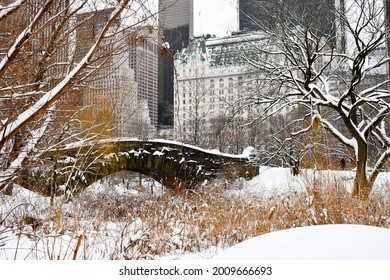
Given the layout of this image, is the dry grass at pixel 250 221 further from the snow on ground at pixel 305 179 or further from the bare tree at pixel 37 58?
the bare tree at pixel 37 58

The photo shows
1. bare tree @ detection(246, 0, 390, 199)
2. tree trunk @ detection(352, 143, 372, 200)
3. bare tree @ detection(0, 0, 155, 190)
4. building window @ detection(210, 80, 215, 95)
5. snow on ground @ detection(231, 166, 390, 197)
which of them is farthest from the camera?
building window @ detection(210, 80, 215, 95)

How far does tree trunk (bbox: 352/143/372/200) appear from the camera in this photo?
249 cm

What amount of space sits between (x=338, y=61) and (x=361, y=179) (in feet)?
8.89

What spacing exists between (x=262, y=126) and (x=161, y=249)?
3.71 m

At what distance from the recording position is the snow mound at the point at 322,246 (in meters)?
1.08

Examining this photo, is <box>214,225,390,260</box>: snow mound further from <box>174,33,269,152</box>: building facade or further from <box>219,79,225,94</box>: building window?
<box>219,79,225,94</box>: building window

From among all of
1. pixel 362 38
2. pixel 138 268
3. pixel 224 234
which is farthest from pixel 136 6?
pixel 362 38

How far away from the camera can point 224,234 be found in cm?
221

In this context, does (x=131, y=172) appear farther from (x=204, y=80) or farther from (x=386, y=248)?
(x=386, y=248)

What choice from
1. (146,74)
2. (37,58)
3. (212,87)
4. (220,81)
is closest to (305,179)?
(146,74)

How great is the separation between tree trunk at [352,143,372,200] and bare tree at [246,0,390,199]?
16 mm

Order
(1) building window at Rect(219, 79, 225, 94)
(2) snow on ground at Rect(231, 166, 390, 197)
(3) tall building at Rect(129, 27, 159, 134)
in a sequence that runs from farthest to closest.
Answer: (1) building window at Rect(219, 79, 225, 94)
(2) snow on ground at Rect(231, 166, 390, 197)
(3) tall building at Rect(129, 27, 159, 134)

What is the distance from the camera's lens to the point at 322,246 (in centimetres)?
111

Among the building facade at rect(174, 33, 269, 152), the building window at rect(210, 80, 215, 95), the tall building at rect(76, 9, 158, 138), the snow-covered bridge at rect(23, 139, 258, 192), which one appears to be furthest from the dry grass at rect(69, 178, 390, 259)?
the building window at rect(210, 80, 215, 95)
